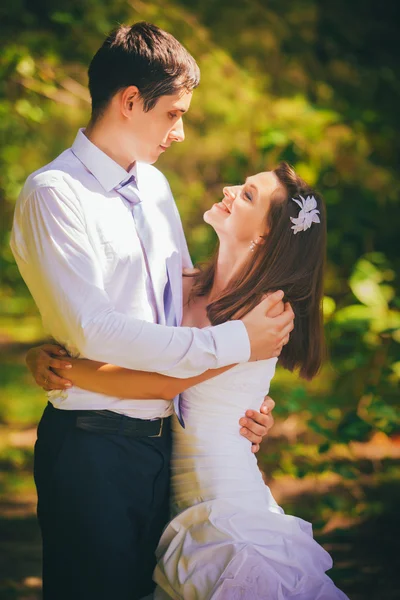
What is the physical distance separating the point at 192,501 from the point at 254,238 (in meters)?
0.89

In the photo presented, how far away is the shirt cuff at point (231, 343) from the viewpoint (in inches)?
89.2

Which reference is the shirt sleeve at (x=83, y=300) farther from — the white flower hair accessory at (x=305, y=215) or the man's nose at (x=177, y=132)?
the white flower hair accessory at (x=305, y=215)

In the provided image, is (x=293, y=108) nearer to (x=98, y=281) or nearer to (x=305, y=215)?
(x=305, y=215)

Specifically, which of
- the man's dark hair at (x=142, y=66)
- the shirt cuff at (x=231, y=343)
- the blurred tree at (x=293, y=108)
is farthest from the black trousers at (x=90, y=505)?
the blurred tree at (x=293, y=108)

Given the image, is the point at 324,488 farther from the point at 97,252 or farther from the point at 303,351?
the point at 97,252

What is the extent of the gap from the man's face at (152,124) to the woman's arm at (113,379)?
671mm

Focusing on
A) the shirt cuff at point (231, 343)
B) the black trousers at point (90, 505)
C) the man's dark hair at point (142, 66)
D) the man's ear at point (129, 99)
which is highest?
the man's dark hair at point (142, 66)

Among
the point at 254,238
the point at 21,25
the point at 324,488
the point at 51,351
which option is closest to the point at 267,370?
the point at 254,238

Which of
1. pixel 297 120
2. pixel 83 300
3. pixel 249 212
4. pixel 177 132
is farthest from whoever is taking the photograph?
pixel 297 120

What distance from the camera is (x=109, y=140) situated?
239 cm

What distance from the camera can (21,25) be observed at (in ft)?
16.0

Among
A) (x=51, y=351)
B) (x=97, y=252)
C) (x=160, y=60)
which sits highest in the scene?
(x=160, y=60)

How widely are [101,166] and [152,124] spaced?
0.72 ft

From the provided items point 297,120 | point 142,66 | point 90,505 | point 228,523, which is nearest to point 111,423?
point 90,505
